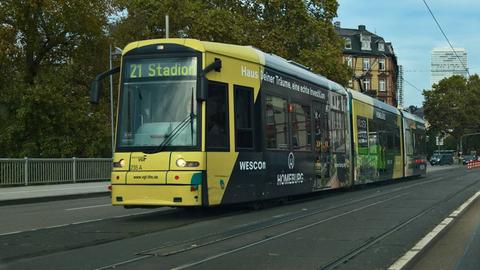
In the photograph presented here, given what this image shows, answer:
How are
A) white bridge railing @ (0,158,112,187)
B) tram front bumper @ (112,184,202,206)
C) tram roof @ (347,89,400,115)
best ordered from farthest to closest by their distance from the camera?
white bridge railing @ (0,158,112,187) → tram roof @ (347,89,400,115) → tram front bumper @ (112,184,202,206)

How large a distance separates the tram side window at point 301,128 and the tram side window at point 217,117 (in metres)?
3.37

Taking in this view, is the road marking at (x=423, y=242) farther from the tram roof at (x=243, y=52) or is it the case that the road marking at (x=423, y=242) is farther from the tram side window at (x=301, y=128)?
the tram roof at (x=243, y=52)

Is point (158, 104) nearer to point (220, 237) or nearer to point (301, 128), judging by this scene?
point (220, 237)

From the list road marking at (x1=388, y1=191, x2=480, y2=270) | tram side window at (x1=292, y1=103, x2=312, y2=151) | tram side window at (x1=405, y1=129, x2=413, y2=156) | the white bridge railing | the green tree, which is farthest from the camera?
the green tree

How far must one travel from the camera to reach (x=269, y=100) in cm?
1423

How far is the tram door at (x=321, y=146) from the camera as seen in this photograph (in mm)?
17219

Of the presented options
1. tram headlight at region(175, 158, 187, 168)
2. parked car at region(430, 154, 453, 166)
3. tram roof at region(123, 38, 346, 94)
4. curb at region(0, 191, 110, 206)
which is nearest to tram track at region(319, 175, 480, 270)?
tram headlight at region(175, 158, 187, 168)

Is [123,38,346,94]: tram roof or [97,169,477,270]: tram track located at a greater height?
[123,38,346,94]: tram roof

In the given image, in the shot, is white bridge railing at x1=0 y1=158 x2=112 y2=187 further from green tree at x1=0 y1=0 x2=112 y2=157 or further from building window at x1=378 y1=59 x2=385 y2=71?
building window at x1=378 y1=59 x2=385 y2=71

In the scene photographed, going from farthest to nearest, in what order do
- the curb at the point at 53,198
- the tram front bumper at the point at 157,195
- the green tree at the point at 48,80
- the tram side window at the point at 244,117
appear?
the green tree at the point at 48,80
the curb at the point at 53,198
the tram side window at the point at 244,117
the tram front bumper at the point at 157,195

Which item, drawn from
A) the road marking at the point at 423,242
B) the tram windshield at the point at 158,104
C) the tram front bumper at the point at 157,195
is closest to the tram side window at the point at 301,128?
the road marking at the point at 423,242

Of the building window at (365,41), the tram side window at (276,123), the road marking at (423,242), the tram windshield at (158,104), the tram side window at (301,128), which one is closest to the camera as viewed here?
the road marking at (423,242)

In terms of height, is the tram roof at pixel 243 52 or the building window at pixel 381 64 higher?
the building window at pixel 381 64

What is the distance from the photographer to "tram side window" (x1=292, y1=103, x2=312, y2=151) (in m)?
15.6
